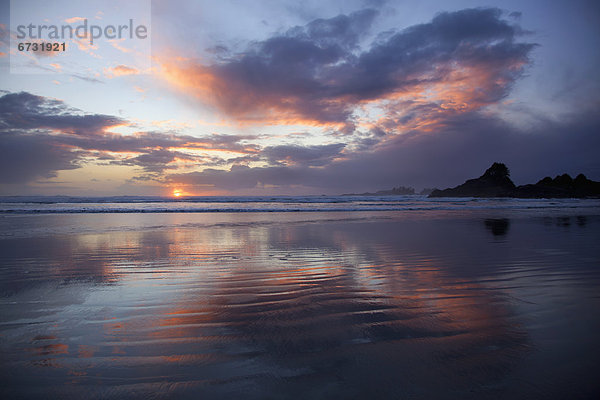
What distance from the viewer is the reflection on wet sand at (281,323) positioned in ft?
6.66

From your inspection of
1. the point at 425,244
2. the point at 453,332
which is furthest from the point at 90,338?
the point at 425,244

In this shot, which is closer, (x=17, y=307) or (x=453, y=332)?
(x=453, y=332)

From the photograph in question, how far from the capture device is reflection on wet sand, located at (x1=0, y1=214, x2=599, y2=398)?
2029 millimetres

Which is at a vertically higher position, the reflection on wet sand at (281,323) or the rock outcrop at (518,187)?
the rock outcrop at (518,187)

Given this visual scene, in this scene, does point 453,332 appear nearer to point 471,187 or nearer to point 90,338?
point 90,338

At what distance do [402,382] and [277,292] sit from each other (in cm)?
228

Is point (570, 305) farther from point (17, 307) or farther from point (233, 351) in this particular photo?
point (17, 307)

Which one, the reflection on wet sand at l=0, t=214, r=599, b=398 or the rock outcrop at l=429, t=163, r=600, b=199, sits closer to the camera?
the reflection on wet sand at l=0, t=214, r=599, b=398

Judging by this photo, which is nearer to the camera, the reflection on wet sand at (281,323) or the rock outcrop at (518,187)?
the reflection on wet sand at (281,323)

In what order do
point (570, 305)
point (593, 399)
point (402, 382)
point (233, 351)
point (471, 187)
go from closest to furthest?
1. point (593, 399)
2. point (402, 382)
3. point (233, 351)
4. point (570, 305)
5. point (471, 187)

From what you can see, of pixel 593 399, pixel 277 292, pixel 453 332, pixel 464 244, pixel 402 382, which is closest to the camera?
pixel 593 399

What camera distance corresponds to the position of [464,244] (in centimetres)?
791

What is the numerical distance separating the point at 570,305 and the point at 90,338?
17.2ft

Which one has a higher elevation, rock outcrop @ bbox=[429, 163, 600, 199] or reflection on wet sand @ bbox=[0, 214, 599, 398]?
rock outcrop @ bbox=[429, 163, 600, 199]
